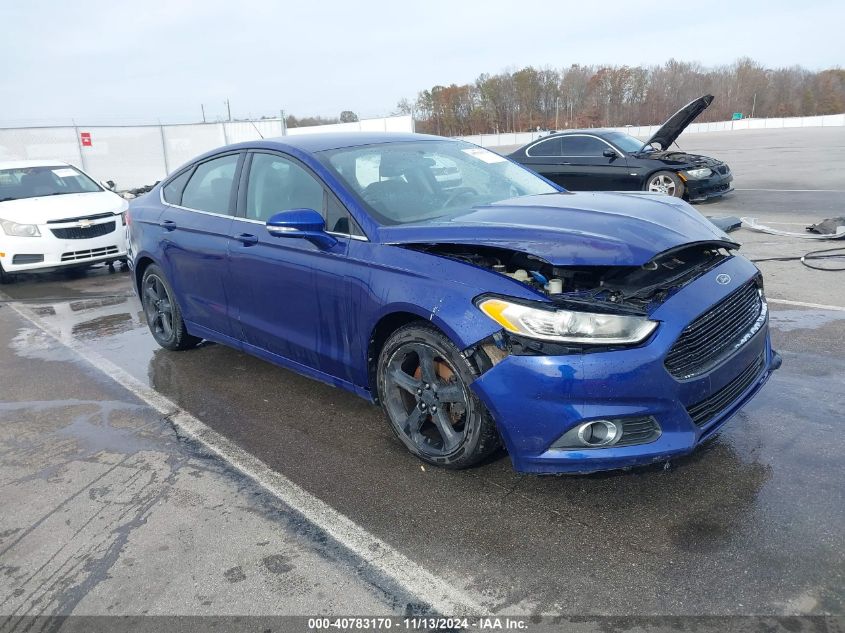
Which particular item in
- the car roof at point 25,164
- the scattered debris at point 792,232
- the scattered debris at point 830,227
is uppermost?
the car roof at point 25,164

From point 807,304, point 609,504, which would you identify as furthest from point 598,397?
point 807,304

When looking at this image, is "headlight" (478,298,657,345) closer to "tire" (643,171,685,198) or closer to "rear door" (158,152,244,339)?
"rear door" (158,152,244,339)

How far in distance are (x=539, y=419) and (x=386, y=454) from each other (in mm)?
1126

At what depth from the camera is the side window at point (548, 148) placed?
12977 millimetres

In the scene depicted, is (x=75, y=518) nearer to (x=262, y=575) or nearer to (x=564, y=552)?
(x=262, y=575)

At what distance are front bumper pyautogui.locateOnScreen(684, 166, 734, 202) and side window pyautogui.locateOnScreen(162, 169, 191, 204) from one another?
31.3 feet

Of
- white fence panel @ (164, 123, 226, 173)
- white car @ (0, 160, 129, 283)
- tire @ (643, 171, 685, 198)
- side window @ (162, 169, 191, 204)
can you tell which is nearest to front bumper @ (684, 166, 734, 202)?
tire @ (643, 171, 685, 198)

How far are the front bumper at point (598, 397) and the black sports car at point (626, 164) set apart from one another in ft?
32.3

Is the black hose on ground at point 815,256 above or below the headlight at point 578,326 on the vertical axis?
below

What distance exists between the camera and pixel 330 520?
3.05 metres

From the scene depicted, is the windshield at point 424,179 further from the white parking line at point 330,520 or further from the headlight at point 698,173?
the headlight at point 698,173

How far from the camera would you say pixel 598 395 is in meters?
2.74

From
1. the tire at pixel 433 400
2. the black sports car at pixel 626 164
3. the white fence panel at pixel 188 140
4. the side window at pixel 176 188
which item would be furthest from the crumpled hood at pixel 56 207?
the white fence panel at pixel 188 140

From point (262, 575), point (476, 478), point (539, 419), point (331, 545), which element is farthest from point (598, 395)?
point (262, 575)
